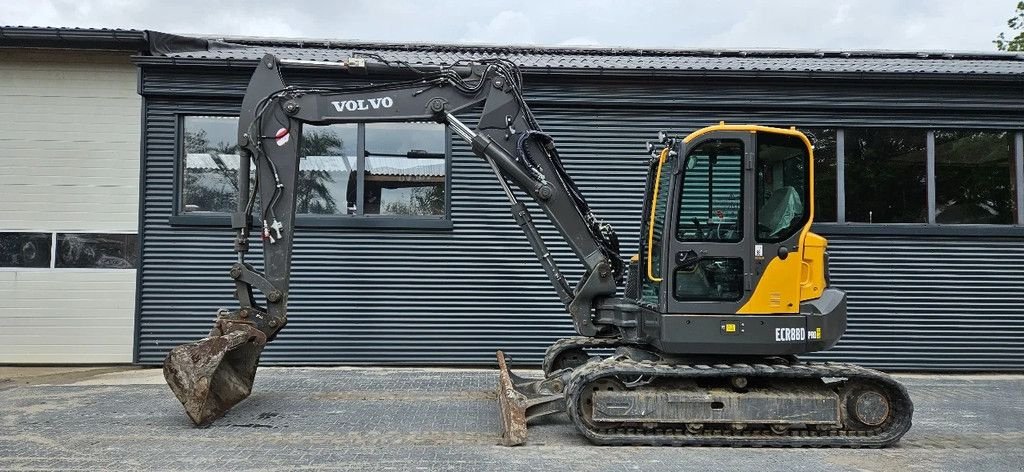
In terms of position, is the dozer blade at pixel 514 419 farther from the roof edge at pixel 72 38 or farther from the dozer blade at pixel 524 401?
the roof edge at pixel 72 38

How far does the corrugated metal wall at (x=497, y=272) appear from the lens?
32.6ft

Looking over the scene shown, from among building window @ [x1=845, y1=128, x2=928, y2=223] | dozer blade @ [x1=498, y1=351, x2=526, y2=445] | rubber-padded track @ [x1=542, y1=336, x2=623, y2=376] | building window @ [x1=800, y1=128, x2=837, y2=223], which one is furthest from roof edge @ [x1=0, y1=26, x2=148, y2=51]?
building window @ [x1=845, y1=128, x2=928, y2=223]

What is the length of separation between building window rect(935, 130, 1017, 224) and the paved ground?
2.69 metres

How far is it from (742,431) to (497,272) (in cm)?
471

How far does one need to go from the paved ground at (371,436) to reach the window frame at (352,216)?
7.55 feet

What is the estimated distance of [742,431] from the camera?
6.16m

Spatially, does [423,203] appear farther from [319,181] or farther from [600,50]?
[600,50]

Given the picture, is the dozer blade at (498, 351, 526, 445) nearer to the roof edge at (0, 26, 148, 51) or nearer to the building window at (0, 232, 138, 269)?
the building window at (0, 232, 138, 269)

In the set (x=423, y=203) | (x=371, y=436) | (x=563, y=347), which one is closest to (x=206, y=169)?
(x=423, y=203)

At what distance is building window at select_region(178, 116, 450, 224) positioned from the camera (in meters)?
10.1

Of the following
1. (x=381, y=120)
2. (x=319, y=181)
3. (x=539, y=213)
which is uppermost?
(x=381, y=120)

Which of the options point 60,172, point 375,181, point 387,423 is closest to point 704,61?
point 375,181

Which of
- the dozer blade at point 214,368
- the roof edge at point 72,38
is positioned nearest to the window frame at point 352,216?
the roof edge at point 72,38

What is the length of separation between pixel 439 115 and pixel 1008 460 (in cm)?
581
